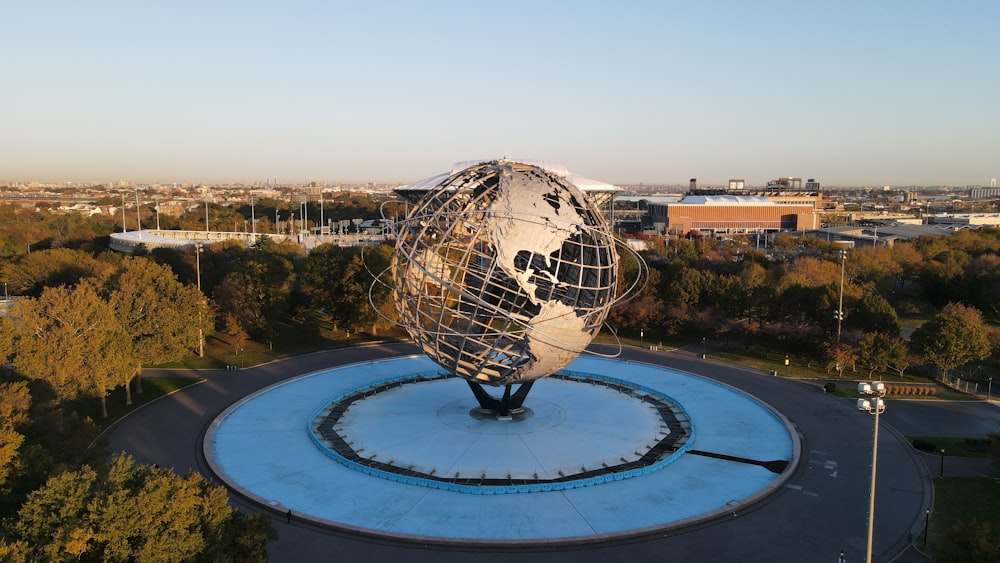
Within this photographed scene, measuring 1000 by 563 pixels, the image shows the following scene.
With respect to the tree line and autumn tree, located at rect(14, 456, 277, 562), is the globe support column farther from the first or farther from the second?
the tree line

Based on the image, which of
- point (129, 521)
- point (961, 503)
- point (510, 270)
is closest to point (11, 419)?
point (129, 521)

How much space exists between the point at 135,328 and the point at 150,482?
23.0m

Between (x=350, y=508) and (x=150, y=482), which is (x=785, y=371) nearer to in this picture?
(x=350, y=508)

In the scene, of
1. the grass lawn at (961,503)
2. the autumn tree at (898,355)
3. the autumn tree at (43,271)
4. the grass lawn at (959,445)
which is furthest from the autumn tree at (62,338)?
the autumn tree at (898,355)

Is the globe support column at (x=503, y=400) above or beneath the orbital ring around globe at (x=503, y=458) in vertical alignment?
above

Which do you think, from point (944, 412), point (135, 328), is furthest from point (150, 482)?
point (944, 412)

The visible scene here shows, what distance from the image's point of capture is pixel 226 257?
189 ft

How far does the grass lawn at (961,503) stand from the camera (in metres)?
20.5

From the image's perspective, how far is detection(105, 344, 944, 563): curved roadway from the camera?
18.6m

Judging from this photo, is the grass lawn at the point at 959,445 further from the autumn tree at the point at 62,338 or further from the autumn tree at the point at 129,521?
the autumn tree at the point at 62,338

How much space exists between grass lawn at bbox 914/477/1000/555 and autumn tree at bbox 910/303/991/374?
44.8 feet

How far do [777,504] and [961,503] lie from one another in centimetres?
664

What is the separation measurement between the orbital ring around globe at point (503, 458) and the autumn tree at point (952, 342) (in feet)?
41.5

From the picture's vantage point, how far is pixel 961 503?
22.2m
